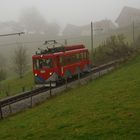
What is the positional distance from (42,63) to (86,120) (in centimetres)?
1835

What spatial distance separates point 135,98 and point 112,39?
1575 inches

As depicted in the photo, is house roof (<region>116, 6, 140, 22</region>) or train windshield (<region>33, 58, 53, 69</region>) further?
house roof (<region>116, 6, 140, 22</region>)

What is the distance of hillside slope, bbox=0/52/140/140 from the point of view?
12.1 meters

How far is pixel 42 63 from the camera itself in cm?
3206

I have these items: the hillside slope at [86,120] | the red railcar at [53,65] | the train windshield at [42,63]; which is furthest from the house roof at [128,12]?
the hillside slope at [86,120]

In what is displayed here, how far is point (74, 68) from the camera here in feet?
113

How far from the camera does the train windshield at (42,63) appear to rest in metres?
31.7

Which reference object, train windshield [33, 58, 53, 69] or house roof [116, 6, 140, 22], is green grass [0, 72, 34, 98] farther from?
house roof [116, 6, 140, 22]

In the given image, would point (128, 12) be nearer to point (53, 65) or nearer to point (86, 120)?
point (53, 65)

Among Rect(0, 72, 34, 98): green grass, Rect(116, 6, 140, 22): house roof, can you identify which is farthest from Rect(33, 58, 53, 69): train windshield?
Rect(116, 6, 140, 22): house roof

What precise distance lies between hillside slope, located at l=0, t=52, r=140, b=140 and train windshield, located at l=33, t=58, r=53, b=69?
1204 cm

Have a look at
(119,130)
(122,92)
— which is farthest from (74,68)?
(119,130)

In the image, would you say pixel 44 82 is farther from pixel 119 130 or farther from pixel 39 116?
pixel 119 130

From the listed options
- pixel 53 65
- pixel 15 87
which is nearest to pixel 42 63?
pixel 53 65
